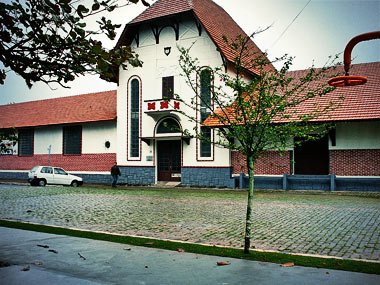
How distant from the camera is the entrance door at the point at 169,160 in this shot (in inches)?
1081

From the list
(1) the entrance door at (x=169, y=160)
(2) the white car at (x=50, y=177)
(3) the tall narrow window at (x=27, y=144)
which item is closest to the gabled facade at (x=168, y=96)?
(1) the entrance door at (x=169, y=160)

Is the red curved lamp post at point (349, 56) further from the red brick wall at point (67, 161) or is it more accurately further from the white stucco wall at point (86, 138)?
the white stucco wall at point (86, 138)

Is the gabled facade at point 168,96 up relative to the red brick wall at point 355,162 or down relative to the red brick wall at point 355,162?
up

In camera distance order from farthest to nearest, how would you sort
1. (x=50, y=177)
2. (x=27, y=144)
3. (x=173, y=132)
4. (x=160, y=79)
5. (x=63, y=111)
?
(x=27, y=144)
(x=63, y=111)
(x=50, y=177)
(x=160, y=79)
(x=173, y=132)

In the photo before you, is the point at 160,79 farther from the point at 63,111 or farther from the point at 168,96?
A: the point at 63,111

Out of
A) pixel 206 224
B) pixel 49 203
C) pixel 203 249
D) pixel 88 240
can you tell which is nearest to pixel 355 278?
pixel 203 249

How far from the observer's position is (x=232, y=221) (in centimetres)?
1120

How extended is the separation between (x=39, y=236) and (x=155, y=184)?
63.0 feet

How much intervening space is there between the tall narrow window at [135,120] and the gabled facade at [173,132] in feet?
0.24

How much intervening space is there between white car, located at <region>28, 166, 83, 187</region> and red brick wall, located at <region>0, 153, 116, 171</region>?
212 cm

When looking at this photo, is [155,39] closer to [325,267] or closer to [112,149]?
[112,149]

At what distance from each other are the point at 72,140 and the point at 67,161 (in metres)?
1.82

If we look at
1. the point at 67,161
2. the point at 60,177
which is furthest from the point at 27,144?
the point at 60,177

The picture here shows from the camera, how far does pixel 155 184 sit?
2752cm
